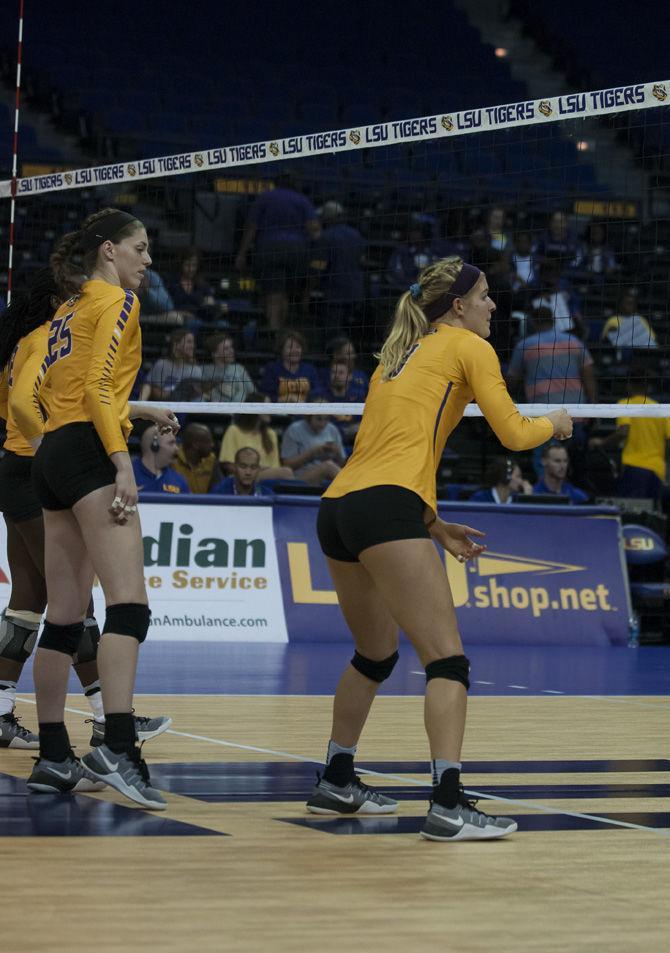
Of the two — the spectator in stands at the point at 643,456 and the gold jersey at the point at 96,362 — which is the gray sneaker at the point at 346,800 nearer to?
the gold jersey at the point at 96,362

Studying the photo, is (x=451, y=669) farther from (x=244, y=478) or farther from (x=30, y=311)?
(x=244, y=478)

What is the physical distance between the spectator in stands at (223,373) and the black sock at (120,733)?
692cm

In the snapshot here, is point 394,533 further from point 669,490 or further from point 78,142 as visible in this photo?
point 78,142

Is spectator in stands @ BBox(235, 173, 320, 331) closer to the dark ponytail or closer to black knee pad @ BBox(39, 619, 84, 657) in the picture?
the dark ponytail

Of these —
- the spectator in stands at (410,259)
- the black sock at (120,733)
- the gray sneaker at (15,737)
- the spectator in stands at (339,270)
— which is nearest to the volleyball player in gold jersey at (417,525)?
the black sock at (120,733)

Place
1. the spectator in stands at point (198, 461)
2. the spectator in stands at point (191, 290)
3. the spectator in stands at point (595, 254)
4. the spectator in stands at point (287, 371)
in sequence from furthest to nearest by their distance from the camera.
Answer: the spectator in stands at point (595, 254) → the spectator in stands at point (191, 290) → the spectator in stands at point (198, 461) → the spectator in stands at point (287, 371)

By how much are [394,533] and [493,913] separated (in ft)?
4.13

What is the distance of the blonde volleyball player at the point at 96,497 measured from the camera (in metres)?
5.00

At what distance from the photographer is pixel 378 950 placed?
3371mm

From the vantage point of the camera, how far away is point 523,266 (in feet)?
51.0

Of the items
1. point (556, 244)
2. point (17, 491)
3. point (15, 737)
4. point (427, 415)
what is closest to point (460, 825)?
point (427, 415)

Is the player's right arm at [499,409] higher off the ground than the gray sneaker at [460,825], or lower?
higher

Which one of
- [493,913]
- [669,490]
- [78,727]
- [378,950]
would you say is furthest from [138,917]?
[669,490]

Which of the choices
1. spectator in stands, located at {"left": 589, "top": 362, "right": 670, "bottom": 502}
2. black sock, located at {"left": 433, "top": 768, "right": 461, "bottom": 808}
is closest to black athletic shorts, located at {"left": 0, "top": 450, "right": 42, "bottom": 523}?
black sock, located at {"left": 433, "top": 768, "right": 461, "bottom": 808}
